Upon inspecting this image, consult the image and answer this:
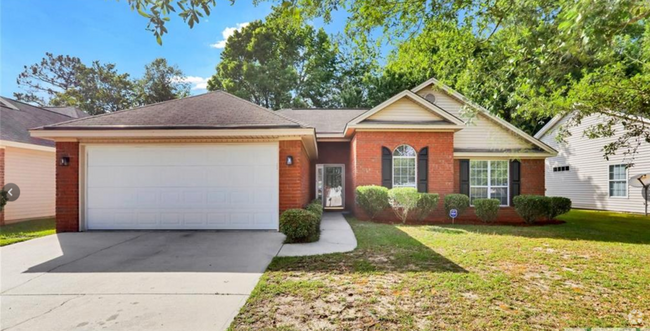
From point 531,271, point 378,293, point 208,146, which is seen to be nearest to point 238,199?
point 208,146

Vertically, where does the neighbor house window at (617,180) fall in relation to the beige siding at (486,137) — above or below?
below

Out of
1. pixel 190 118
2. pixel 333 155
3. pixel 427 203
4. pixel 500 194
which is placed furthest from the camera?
pixel 333 155

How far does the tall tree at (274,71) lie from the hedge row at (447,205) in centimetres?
2049

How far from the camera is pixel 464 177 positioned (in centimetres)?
1266

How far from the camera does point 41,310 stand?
3.56 m

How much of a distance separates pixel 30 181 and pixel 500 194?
768 inches

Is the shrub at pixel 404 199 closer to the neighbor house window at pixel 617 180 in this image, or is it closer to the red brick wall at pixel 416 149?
the red brick wall at pixel 416 149

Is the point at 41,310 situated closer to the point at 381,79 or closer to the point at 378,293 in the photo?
the point at 378,293

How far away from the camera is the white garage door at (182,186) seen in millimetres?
8211

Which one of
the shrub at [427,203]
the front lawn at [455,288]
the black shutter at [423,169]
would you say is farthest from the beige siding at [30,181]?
the black shutter at [423,169]

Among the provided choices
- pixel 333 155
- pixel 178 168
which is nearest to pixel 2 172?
pixel 178 168

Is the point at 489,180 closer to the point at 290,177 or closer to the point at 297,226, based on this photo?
the point at 290,177

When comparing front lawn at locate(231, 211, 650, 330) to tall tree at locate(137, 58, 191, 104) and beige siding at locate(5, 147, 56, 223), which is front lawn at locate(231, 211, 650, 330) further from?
tall tree at locate(137, 58, 191, 104)

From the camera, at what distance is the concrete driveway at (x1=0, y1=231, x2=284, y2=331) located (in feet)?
10.9
